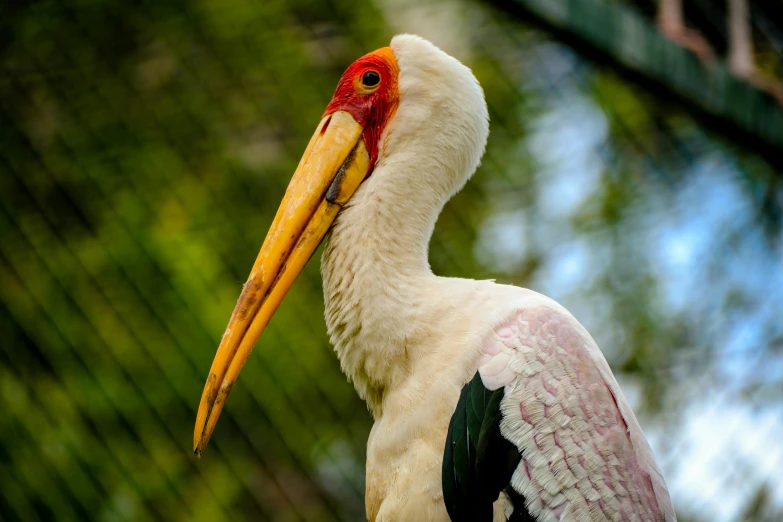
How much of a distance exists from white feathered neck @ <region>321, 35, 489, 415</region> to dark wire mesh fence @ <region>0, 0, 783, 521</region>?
1035 mm

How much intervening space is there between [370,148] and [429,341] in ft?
1.32

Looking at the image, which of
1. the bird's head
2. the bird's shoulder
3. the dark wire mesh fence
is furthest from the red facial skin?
the dark wire mesh fence

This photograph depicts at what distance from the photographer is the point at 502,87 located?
3.01m

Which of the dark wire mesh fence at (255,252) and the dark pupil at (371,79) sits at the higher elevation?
the dark pupil at (371,79)

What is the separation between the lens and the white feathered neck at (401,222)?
65.4 inches

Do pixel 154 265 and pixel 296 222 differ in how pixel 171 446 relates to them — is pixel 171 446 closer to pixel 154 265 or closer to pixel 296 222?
pixel 154 265

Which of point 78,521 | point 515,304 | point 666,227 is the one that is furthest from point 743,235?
point 78,521

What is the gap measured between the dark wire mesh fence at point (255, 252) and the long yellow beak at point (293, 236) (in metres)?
1.14

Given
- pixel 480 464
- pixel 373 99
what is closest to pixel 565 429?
pixel 480 464

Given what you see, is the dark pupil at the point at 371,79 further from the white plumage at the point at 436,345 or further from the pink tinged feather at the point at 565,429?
the pink tinged feather at the point at 565,429

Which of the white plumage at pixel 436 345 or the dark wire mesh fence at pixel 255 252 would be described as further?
the dark wire mesh fence at pixel 255 252

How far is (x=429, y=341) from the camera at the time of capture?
1.63 meters

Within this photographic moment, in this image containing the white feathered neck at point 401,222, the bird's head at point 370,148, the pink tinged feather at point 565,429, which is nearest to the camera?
the pink tinged feather at point 565,429

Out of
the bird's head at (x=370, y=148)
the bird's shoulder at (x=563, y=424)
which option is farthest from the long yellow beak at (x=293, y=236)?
the bird's shoulder at (x=563, y=424)
